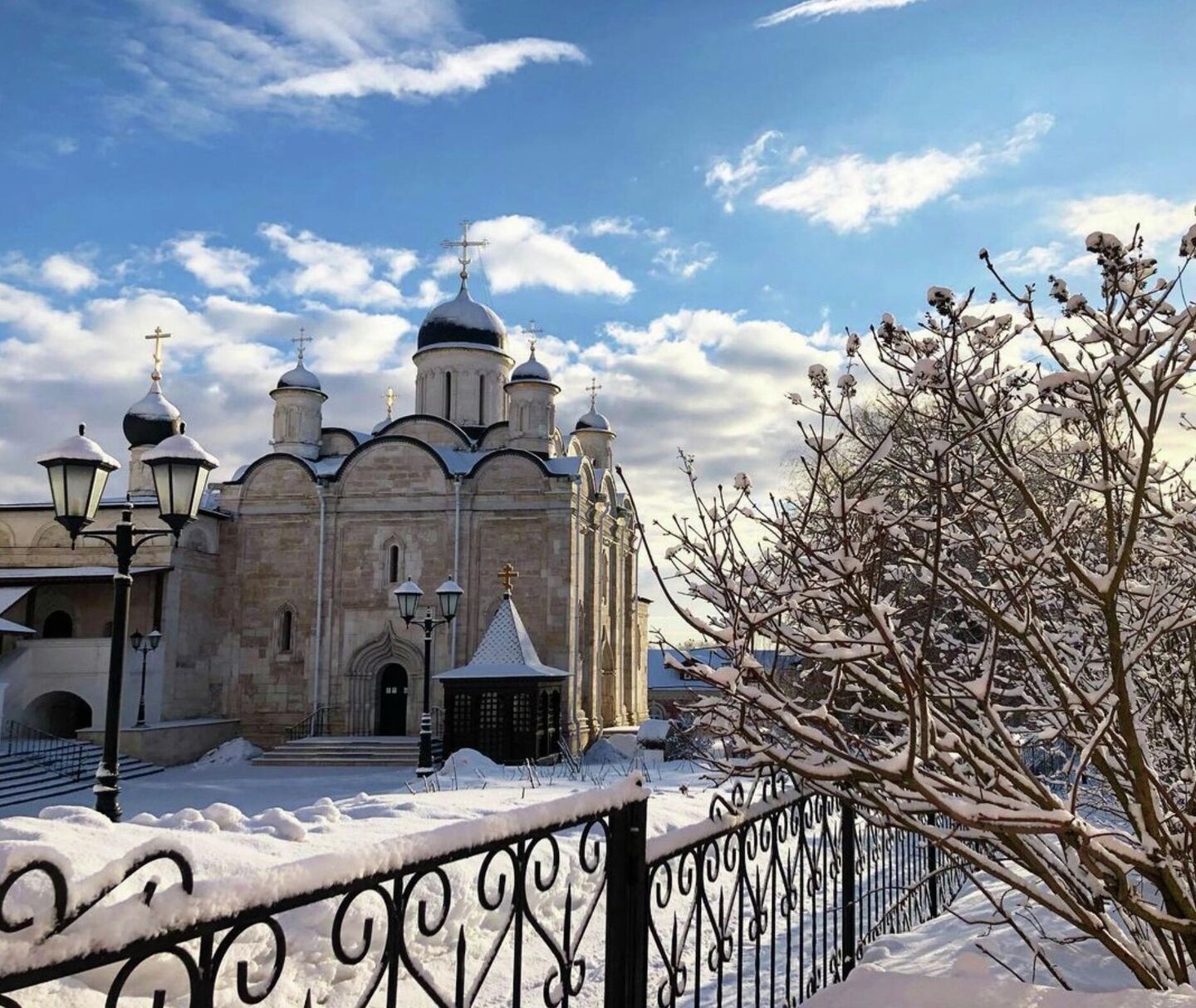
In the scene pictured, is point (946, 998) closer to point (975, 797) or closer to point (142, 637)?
point (975, 797)

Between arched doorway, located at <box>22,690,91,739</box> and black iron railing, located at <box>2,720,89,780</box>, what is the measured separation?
107cm

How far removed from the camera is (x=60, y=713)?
25.7 meters

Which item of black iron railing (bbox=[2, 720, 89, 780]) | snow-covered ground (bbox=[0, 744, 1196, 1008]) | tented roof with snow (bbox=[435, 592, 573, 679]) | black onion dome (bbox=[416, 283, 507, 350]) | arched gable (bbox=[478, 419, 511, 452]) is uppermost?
black onion dome (bbox=[416, 283, 507, 350])

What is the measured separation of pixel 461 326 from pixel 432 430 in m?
3.29

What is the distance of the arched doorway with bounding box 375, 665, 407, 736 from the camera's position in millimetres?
25016

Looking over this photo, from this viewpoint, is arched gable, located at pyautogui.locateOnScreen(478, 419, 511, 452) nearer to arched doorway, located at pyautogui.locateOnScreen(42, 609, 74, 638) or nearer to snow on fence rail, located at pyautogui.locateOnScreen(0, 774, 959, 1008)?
arched doorway, located at pyautogui.locateOnScreen(42, 609, 74, 638)

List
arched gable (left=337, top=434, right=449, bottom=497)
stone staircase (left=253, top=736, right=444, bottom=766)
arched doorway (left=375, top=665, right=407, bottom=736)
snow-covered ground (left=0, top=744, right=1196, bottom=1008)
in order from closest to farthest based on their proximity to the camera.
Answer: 1. snow-covered ground (left=0, top=744, right=1196, bottom=1008)
2. stone staircase (left=253, top=736, right=444, bottom=766)
3. arched doorway (left=375, top=665, right=407, bottom=736)
4. arched gable (left=337, top=434, right=449, bottom=497)

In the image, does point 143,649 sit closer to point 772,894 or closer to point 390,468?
point 390,468

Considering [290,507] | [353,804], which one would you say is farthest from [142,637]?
[353,804]

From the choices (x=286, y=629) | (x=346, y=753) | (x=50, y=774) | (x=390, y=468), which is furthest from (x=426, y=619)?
(x=286, y=629)

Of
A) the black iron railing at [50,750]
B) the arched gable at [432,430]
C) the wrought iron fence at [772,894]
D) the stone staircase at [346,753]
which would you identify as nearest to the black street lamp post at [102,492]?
the wrought iron fence at [772,894]

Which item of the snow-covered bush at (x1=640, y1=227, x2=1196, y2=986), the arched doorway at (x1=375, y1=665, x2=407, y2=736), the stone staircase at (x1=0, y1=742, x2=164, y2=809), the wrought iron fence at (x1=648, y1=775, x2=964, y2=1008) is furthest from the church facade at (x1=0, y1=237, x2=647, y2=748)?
the snow-covered bush at (x1=640, y1=227, x2=1196, y2=986)

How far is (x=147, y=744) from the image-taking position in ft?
72.1

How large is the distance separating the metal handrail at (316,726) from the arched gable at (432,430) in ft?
23.5
